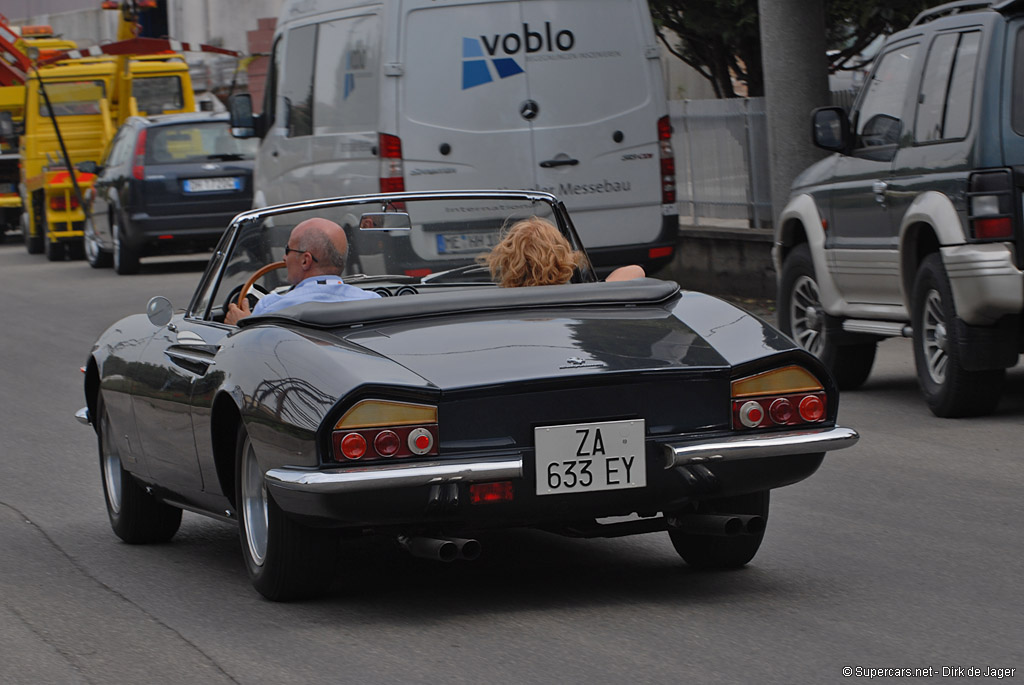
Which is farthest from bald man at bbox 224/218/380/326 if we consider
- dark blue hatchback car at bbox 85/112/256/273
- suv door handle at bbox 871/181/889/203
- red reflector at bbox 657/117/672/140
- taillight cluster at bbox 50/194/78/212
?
taillight cluster at bbox 50/194/78/212

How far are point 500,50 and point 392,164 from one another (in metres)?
1.15

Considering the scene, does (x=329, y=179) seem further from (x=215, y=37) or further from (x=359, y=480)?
(x=215, y=37)

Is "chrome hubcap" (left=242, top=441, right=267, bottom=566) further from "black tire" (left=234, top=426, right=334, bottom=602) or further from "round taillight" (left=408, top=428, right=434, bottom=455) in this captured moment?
"round taillight" (left=408, top=428, right=434, bottom=455)

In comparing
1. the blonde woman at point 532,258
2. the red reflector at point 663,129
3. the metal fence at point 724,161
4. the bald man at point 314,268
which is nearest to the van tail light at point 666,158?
the red reflector at point 663,129

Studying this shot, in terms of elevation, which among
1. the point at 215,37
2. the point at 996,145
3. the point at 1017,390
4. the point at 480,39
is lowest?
the point at 1017,390

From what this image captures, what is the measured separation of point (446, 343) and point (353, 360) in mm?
314

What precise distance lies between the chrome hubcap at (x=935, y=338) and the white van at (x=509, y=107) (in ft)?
13.9

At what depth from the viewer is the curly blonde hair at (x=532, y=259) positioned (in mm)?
6293

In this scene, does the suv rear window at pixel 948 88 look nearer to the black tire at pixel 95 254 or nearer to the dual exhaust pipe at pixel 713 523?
the dual exhaust pipe at pixel 713 523

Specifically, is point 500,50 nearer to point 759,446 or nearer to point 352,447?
point 759,446

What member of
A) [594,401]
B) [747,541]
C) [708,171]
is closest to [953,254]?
[747,541]

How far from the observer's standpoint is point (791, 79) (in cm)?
1563

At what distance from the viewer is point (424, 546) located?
5.43 metres

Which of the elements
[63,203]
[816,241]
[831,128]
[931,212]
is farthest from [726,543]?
[63,203]
